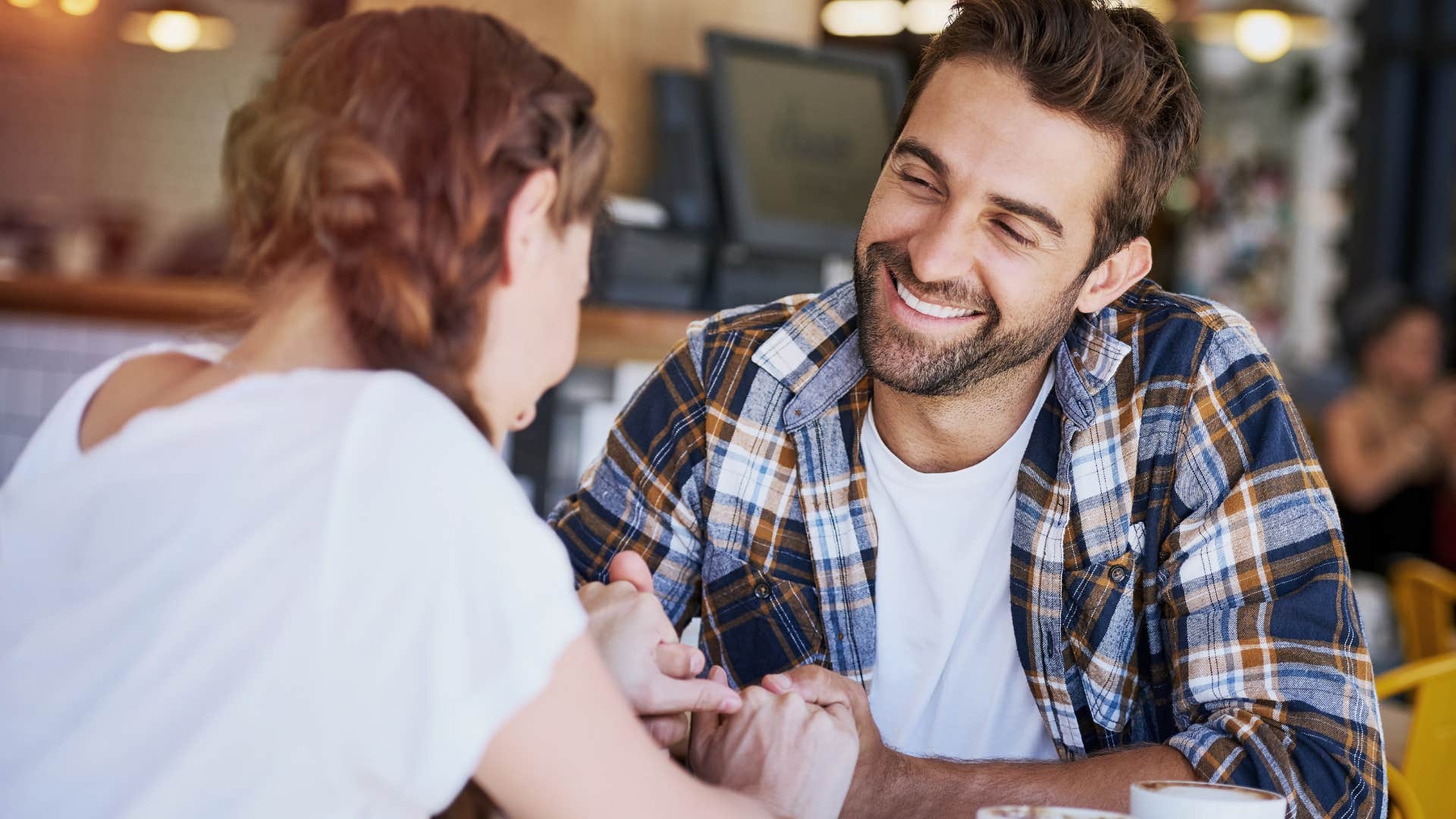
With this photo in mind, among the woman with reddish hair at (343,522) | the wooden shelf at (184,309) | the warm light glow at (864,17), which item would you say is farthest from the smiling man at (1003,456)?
the warm light glow at (864,17)

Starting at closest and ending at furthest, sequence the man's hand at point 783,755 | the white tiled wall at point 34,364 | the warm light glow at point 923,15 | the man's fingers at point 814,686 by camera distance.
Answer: the man's hand at point 783,755, the man's fingers at point 814,686, the white tiled wall at point 34,364, the warm light glow at point 923,15

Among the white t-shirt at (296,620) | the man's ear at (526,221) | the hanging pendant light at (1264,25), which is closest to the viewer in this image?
the white t-shirt at (296,620)

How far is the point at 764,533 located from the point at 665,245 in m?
1.24

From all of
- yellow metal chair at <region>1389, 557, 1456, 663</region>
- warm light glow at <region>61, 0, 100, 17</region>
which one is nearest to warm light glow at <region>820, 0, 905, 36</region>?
warm light glow at <region>61, 0, 100, 17</region>

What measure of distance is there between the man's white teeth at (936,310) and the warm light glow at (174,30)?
5.34 metres

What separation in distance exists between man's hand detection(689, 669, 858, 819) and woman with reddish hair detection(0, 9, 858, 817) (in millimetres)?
165

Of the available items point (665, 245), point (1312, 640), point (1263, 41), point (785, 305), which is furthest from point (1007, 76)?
point (1263, 41)

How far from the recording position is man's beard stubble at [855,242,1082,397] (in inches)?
64.6

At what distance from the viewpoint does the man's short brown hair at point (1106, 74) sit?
64.1 inches

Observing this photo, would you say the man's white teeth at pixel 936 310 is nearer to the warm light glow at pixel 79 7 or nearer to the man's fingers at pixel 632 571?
the man's fingers at pixel 632 571

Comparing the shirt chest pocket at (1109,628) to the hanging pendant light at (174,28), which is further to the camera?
the hanging pendant light at (174,28)

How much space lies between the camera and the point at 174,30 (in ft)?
20.2

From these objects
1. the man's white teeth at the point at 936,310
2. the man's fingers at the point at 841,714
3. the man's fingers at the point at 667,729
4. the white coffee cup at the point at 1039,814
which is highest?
the man's white teeth at the point at 936,310

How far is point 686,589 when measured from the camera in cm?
173
